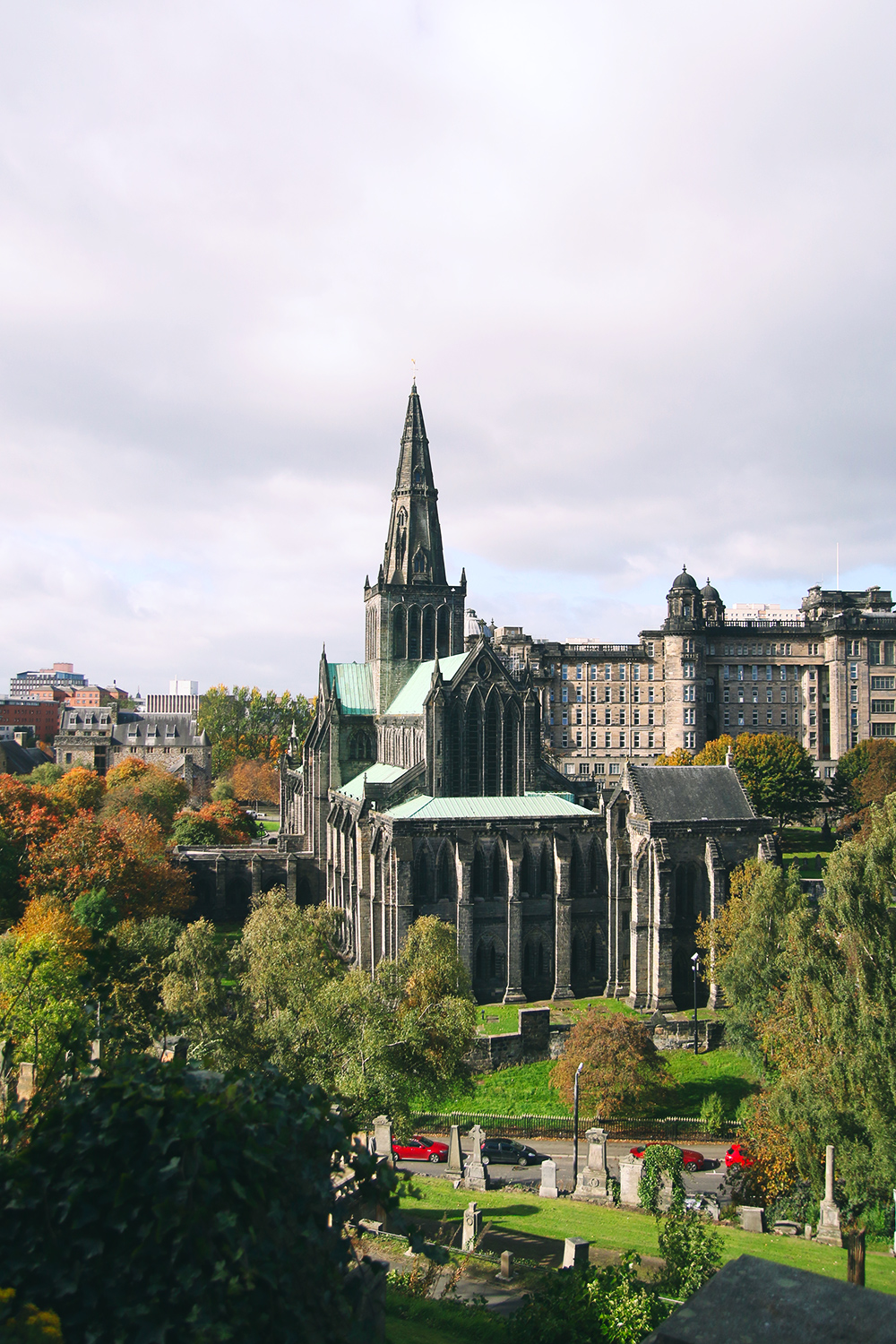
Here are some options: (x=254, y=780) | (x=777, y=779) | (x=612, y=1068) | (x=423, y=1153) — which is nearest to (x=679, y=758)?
(x=777, y=779)

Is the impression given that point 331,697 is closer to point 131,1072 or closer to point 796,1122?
point 796,1122

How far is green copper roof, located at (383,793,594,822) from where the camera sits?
175 ft

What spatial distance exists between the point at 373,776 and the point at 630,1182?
39.5 meters

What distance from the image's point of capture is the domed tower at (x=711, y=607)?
383 ft

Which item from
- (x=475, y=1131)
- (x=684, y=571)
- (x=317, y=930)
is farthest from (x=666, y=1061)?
(x=684, y=571)

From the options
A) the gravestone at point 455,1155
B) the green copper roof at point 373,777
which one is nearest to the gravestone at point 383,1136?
the gravestone at point 455,1155

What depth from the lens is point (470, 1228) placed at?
24719mm

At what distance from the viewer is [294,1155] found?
10.1 m

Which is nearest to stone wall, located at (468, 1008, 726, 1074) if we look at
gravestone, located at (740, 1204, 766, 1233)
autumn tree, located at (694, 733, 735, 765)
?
gravestone, located at (740, 1204, 766, 1233)

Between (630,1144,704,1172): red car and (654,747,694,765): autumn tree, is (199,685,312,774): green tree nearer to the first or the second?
(654,747,694,765): autumn tree

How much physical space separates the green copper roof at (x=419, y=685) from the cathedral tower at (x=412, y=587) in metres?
1.38

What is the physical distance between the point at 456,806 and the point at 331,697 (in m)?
20.4

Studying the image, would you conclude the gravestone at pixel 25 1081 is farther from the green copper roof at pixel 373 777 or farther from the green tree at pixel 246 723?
the green tree at pixel 246 723

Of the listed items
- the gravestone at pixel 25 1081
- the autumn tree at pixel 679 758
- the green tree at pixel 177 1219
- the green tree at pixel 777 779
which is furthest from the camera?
the autumn tree at pixel 679 758
